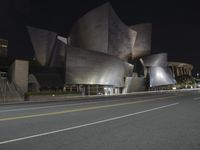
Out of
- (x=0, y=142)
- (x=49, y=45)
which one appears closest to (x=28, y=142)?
(x=0, y=142)

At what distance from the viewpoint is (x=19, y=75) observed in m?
30.9

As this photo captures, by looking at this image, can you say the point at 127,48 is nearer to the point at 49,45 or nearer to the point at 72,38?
the point at 72,38

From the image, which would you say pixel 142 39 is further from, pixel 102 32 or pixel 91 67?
pixel 91 67

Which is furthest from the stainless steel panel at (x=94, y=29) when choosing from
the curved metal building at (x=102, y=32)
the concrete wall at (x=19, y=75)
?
the concrete wall at (x=19, y=75)

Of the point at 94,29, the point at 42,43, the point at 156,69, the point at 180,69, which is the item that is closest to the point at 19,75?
the point at 94,29

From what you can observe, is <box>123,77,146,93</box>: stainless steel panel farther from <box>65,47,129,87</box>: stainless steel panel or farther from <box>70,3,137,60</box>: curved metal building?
<box>70,3,137,60</box>: curved metal building

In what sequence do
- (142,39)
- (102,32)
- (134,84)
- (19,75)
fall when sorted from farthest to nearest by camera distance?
(142,39) → (134,84) → (102,32) → (19,75)

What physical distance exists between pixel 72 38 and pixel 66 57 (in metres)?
12.2

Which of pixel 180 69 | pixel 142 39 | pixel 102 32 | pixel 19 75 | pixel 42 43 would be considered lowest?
pixel 19 75

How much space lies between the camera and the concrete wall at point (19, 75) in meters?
30.5

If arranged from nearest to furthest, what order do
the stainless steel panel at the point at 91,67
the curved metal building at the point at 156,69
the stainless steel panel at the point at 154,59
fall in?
the stainless steel panel at the point at 91,67
the curved metal building at the point at 156,69
the stainless steel panel at the point at 154,59

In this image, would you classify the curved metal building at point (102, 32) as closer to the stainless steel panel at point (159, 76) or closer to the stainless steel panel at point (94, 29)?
the stainless steel panel at point (94, 29)

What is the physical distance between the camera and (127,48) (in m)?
57.0

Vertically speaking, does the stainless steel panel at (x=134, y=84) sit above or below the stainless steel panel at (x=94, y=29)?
below
